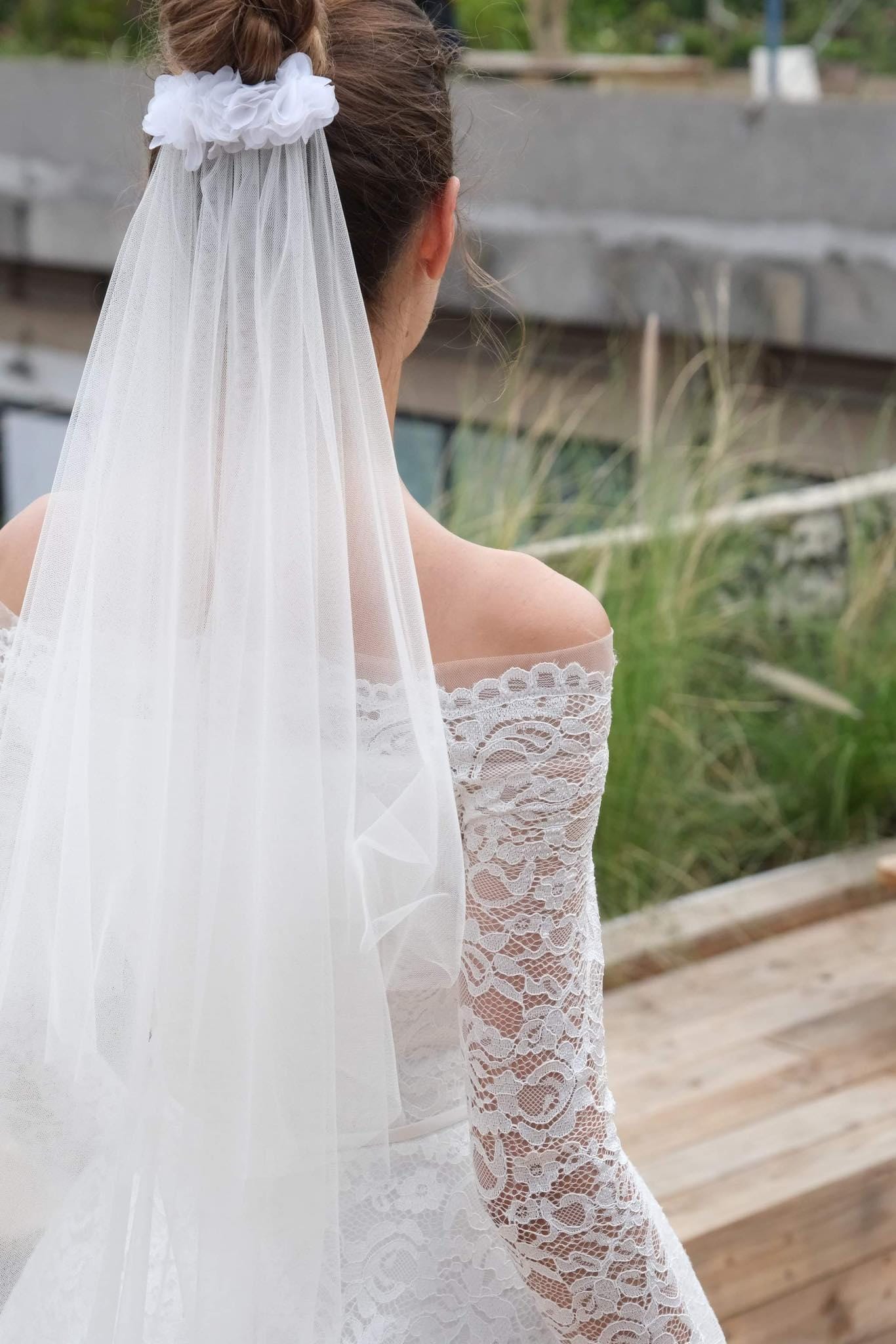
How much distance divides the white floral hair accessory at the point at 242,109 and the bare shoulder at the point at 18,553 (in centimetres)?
31

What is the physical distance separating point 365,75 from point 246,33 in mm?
106

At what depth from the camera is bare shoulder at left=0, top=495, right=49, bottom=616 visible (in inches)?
48.4

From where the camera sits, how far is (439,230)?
117 centimetres

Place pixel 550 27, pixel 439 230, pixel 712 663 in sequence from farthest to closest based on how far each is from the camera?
pixel 550 27, pixel 712 663, pixel 439 230

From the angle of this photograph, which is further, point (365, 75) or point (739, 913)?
point (739, 913)

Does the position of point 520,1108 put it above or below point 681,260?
above

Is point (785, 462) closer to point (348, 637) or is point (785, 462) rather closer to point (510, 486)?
point (510, 486)

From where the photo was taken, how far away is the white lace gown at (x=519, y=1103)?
1.11 m

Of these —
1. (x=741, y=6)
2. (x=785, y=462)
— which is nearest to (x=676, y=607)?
(x=785, y=462)

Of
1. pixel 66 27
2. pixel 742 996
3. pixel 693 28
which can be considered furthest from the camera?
pixel 66 27

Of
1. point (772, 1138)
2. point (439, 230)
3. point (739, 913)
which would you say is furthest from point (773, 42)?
point (439, 230)

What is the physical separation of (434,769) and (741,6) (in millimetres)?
11579

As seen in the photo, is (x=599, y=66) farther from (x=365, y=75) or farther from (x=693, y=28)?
(x=365, y=75)

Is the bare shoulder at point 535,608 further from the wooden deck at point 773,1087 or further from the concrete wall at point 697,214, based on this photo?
the concrete wall at point 697,214
